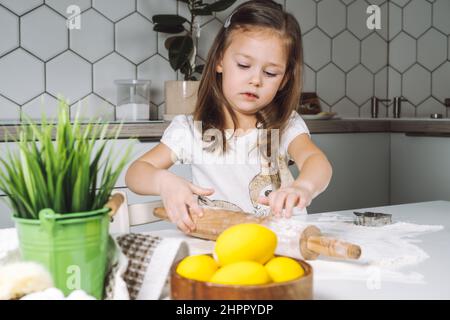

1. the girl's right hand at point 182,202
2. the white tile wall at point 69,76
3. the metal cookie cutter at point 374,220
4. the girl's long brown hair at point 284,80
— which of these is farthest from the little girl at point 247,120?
the white tile wall at point 69,76

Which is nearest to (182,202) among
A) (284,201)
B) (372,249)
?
(284,201)

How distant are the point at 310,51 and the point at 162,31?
81 centimetres

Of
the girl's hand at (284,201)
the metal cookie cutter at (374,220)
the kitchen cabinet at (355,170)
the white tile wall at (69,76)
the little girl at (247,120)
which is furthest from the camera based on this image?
the kitchen cabinet at (355,170)

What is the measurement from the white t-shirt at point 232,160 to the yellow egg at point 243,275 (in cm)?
99

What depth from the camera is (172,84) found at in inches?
78.7

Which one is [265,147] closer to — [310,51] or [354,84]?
[310,51]

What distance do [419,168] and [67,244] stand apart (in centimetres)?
191

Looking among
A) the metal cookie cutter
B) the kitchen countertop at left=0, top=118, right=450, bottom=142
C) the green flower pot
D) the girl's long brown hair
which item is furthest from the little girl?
the green flower pot

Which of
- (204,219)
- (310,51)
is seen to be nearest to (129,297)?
(204,219)

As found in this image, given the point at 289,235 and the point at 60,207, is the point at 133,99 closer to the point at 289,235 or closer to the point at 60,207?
the point at 289,235

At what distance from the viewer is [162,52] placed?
223cm

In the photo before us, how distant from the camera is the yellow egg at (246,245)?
1.70 feet

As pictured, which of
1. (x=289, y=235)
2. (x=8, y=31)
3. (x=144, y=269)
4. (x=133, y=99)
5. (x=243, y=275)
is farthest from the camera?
(x=133, y=99)

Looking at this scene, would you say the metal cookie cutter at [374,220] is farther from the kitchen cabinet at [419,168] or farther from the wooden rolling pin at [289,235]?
the kitchen cabinet at [419,168]
